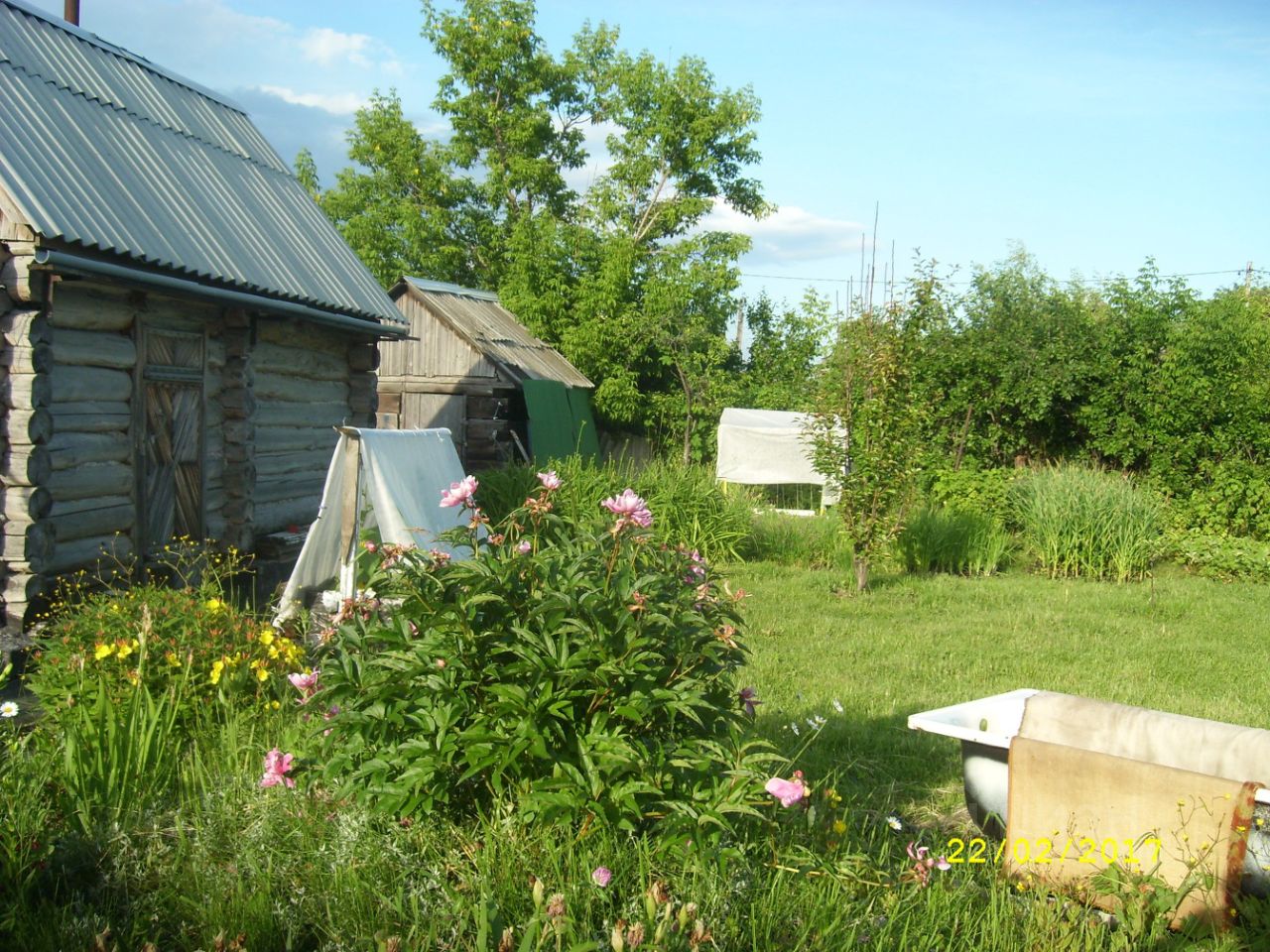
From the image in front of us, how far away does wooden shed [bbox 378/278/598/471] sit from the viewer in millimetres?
18094

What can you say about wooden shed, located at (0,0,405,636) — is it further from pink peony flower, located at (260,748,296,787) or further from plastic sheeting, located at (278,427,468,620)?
pink peony flower, located at (260,748,296,787)

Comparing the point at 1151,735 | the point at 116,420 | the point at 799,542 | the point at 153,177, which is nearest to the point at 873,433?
the point at 799,542

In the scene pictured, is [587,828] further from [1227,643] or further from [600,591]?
[1227,643]

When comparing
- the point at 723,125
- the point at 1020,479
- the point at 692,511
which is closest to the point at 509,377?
the point at 692,511

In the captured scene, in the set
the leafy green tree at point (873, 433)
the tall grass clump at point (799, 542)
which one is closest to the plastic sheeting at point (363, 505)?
the leafy green tree at point (873, 433)

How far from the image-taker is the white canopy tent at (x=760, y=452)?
20172 mm

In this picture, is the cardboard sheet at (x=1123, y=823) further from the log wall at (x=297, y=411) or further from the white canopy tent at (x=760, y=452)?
the white canopy tent at (x=760, y=452)

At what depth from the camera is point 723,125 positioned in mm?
25594

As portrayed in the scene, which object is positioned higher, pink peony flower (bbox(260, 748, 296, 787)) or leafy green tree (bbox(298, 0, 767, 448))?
leafy green tree (bbox(298, 0, 767, 448))

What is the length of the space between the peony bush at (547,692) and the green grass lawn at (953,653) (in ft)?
6.90

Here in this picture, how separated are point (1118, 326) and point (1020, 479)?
2.58 meters

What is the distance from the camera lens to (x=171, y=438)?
918cm

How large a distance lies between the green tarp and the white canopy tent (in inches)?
100
